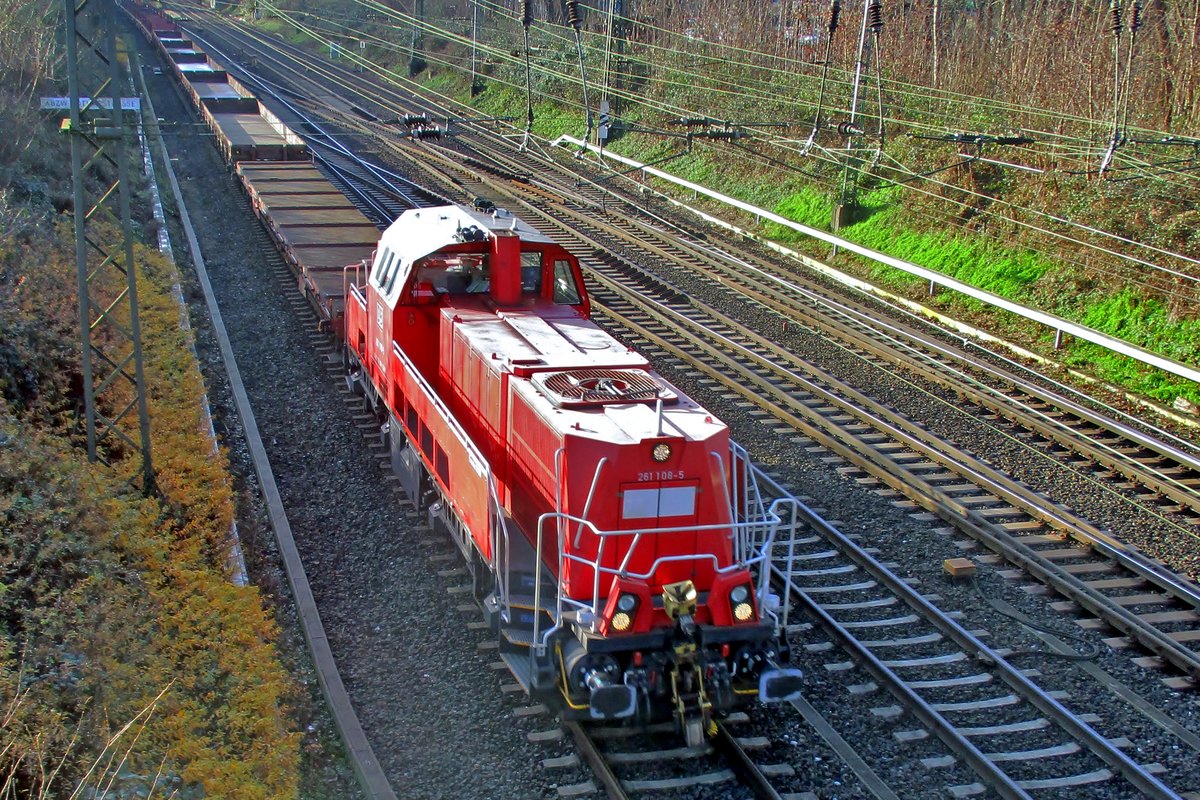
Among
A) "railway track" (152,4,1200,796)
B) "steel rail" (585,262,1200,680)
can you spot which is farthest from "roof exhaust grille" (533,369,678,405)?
"steel rail" (585,262,1200,680)

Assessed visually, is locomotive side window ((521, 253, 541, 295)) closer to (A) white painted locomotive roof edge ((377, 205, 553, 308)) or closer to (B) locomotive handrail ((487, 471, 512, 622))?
(A) white painted locomotive roof edge ((377, 205, 553, 308))

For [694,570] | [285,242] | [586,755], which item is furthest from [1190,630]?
[285,242]

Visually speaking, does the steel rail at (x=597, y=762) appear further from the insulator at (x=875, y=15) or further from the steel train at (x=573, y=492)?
the insulator at (x=875, y=15)

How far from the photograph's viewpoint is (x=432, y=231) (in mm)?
11406

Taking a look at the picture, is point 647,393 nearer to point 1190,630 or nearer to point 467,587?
point 467,587

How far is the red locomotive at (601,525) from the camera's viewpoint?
23.5ft

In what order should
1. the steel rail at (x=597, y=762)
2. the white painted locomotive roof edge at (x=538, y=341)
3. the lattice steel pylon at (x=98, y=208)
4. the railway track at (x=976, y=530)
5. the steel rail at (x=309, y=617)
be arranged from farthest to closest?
the lattice steel pylon at (x=98, y=208)
the white painted locomotive roof edge at (x=538, y=341)
the railway track at (x=976, y=530)
the steel rail at (x=309, y=617)
the steel rail at (x=597, y=762)

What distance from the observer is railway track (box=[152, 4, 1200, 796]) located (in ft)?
25.6

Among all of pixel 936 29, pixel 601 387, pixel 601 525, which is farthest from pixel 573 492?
pixel 936 29

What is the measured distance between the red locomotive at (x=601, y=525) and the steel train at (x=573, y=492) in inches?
0.6

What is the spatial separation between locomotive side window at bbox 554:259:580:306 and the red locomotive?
3.48 feet

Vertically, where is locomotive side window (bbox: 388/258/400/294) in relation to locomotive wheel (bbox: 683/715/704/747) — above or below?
above

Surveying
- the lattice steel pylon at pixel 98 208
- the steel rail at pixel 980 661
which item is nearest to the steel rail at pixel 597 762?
the steel rail at pixel 980 661

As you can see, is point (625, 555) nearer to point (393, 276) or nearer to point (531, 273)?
point (531, 273)
